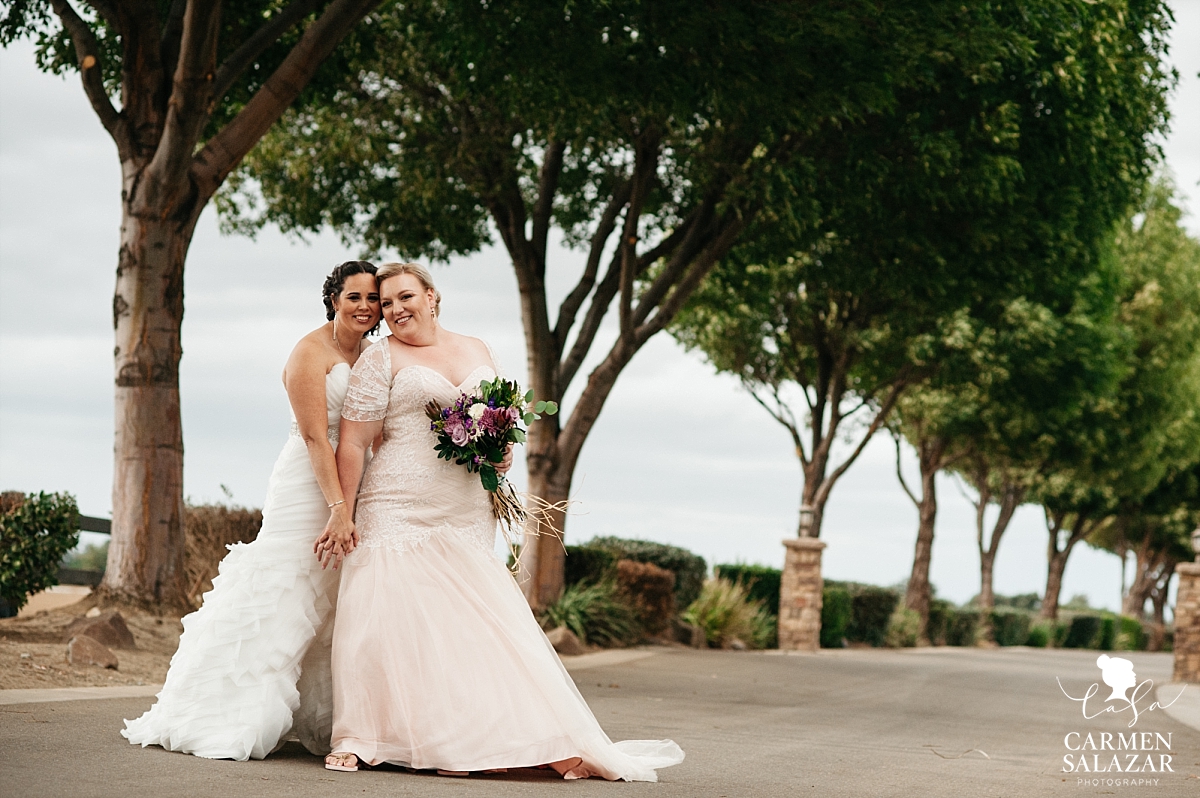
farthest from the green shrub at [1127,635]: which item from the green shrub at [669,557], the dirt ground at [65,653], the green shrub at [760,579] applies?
the dirt ground at [65,653]

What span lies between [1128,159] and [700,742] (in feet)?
38.7

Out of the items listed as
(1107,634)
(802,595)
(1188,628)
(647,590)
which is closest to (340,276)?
(647,590)

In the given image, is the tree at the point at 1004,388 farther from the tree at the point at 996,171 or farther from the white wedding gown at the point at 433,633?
the white wedding gown at the point at 433,633

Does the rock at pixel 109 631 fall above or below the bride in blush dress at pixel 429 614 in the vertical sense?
below

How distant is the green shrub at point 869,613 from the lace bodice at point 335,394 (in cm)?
2275

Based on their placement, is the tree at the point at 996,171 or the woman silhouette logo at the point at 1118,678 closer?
the tree at the point at 996,171

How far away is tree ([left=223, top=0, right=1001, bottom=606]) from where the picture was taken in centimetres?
1209

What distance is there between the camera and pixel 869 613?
2777 centimetres

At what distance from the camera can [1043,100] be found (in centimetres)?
1488

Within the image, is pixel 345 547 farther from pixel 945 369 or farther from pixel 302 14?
pixel 945 369

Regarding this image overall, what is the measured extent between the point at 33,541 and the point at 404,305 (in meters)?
6.16

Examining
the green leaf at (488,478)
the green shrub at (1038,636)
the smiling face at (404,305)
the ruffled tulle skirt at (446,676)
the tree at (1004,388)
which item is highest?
the tree at (1004,388)

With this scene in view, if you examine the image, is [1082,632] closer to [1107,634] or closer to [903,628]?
[1107,634]

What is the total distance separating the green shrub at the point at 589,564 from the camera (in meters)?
18.1
